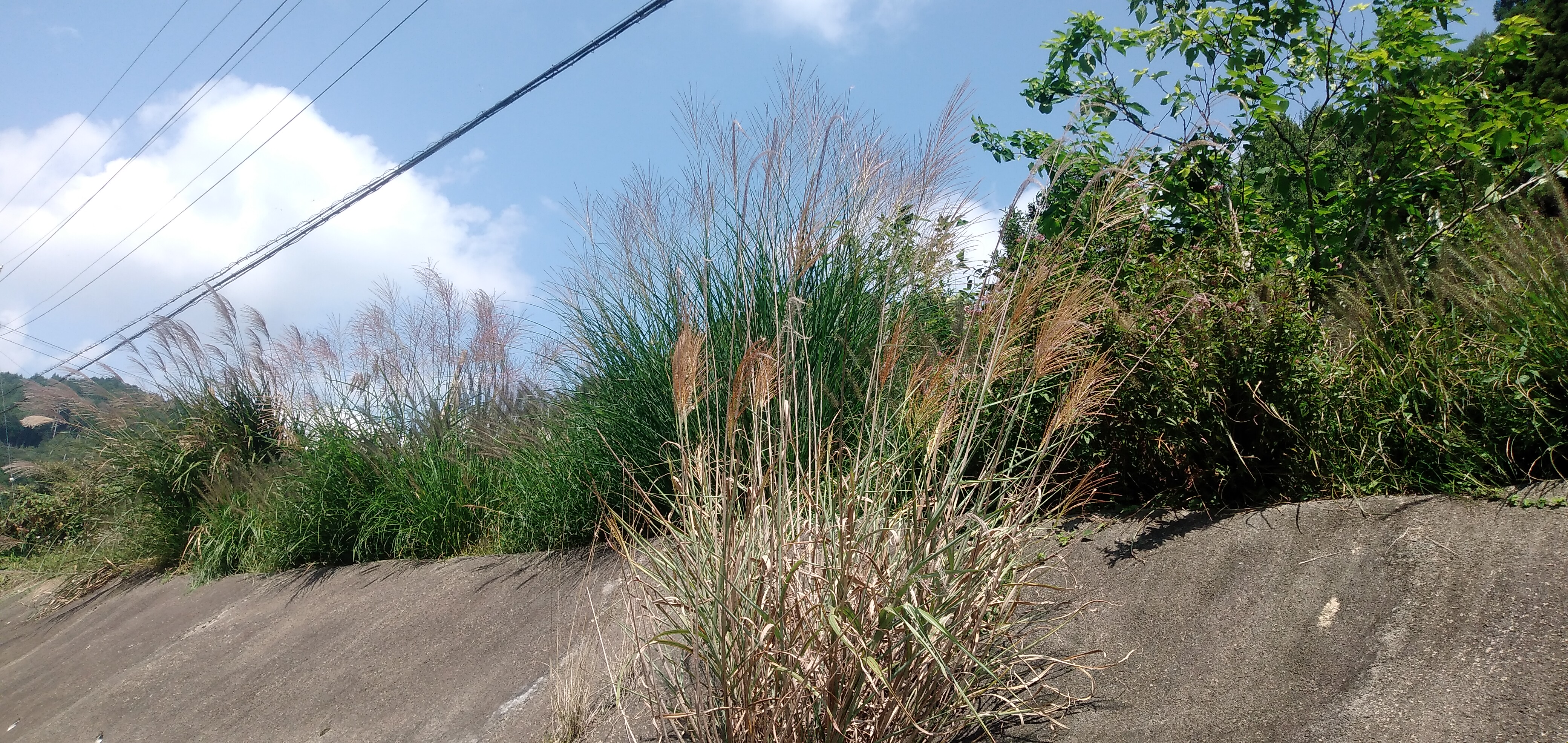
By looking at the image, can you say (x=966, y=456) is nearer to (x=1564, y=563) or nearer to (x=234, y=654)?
(x=1564, y=563)

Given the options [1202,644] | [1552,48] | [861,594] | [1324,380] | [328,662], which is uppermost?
[1552,48]

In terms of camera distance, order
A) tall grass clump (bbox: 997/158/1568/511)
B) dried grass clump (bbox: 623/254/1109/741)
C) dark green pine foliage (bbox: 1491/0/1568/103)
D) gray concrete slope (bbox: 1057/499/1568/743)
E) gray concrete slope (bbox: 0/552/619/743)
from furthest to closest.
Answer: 1. dark green pine foliage (bbox: 1491/0/1568/103)
2. gray concrete slope (bbox: 0/552/619/743)
3. tall grass clump (bbox: 997/158/1568/511)
4. dried grass clump (bbox: 623/254/1109/741)
5. gray concrete slope (bbox: 1057/499/1568/743)

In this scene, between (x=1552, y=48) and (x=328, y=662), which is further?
(x=1552, y=48)

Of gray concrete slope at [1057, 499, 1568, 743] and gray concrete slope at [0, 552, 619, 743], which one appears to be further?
gray concrete slope at [0, 552, 619, 743]

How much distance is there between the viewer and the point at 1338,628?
105 inches

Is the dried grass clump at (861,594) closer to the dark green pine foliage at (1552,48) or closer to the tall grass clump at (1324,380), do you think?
the tall grass clump at (1324,380)

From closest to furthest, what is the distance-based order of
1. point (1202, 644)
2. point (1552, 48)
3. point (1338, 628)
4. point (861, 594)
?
point (861, 594), point (1338, 628), point (1202, 644), point (1552, 48)

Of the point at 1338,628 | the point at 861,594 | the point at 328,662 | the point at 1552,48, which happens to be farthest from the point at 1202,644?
the point at 1552,48

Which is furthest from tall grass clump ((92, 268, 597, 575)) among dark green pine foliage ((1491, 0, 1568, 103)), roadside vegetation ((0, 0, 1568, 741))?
dark green pine foliage ((1491, 0, 1568, 103))

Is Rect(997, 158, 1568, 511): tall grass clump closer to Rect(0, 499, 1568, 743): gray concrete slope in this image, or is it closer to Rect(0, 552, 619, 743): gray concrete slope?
Rect(0, 499, 1568, 743): gray concrete slope

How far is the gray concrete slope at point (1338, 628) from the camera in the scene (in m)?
2.28

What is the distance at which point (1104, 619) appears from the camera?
313 cm

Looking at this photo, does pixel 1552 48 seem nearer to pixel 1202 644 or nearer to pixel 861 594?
pixel 1202 644

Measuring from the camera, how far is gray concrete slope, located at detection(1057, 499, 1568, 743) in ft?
7.48
